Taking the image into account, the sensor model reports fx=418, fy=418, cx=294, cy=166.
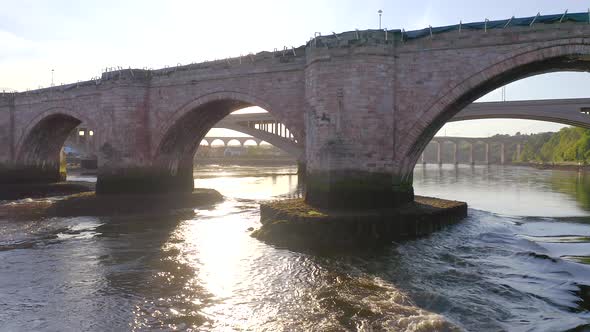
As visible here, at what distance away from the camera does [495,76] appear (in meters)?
14.4

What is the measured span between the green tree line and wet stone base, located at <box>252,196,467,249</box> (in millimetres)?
67702

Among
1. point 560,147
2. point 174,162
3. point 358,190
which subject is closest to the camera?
point 358,190

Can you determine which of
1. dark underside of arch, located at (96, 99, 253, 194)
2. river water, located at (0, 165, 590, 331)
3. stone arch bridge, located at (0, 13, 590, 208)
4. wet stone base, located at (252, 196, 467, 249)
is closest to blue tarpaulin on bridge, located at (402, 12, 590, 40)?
stone arch bridge, located at (0, 13, 590, 208)

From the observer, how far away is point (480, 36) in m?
14.4

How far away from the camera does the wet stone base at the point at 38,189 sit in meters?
28.2

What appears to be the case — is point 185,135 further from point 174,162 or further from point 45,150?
point 45,150

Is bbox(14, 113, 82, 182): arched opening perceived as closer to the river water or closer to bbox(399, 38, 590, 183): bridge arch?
the river water

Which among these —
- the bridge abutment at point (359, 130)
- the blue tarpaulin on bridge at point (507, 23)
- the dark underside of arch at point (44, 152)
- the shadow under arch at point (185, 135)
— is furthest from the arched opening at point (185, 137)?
→ the dark underside of arch at point (44, 152)

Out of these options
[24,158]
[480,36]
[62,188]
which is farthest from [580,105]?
[24,158]

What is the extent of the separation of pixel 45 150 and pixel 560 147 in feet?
303

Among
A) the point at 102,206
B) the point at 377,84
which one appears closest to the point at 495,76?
the point at 377,84

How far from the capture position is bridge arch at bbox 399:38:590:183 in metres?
13.4

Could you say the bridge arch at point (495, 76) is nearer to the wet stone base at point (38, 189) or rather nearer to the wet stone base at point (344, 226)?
the wet stone base at point (344, 226)

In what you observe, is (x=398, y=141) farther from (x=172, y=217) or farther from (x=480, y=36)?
(x=172, y=217)
